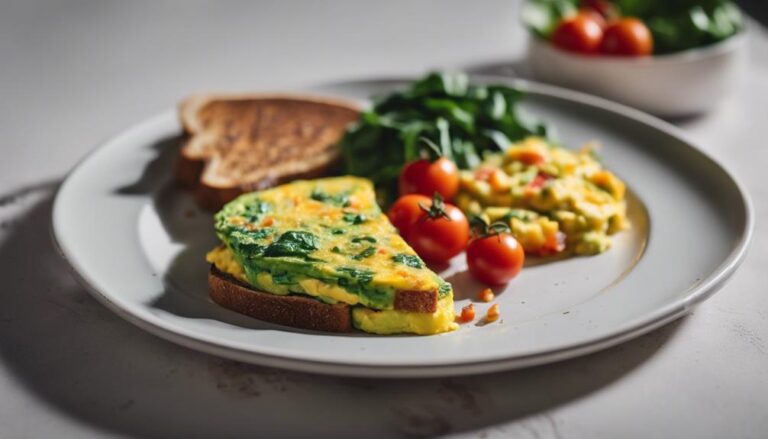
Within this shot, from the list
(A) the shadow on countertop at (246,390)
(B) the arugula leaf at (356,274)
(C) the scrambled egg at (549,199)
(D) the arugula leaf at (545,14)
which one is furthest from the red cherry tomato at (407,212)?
(D) the arugula leaf at (545,14)

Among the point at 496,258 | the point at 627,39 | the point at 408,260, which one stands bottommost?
the point at 496,258

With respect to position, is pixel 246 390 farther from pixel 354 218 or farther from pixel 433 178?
pixel 433 178

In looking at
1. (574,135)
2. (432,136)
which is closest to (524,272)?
(432,136)

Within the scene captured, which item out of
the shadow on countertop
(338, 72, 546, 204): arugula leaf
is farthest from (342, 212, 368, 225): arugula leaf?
(338, 72, 546, 204): arugula leaf

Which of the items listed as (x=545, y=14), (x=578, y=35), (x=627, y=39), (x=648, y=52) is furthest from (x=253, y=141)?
(x=648, y=52)

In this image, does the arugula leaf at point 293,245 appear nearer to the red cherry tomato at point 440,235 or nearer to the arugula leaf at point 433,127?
the red cherry tomato at point 440,235

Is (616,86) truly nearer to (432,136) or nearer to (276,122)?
(432,136)
